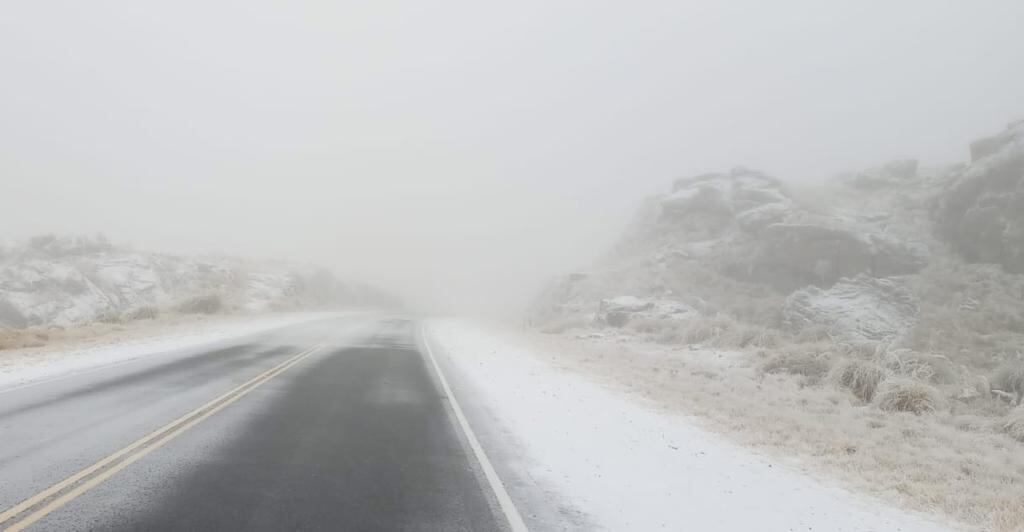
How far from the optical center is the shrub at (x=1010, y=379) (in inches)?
481

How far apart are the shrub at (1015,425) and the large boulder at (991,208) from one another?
51.0ft

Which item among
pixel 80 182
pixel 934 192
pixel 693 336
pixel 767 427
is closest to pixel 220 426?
pixel 767 427

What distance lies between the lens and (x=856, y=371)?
13000mm

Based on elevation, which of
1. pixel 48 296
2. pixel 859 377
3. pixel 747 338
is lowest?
pixel 859 377

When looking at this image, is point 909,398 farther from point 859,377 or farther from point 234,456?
point 234,456

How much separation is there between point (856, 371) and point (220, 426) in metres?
12.6

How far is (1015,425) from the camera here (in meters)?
Answer: 9.84

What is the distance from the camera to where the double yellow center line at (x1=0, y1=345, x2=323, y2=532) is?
4594mm

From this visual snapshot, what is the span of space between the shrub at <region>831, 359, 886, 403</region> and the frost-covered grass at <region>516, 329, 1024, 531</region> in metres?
0.02

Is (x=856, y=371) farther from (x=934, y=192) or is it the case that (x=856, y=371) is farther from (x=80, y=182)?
(x=80, y=182)

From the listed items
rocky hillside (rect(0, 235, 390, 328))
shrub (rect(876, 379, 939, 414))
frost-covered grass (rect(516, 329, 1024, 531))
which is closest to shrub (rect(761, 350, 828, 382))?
frost-covered grass (rect(516, 329, 1024, 531))

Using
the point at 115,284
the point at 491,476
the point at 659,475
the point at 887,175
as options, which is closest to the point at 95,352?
the point at 491,476

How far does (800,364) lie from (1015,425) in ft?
16.6

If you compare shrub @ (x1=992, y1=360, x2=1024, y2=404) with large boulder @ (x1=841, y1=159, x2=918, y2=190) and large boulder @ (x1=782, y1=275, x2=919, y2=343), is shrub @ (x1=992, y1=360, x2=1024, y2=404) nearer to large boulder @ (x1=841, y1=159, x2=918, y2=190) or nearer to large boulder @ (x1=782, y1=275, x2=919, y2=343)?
large boulder @ (x1=782, y1=275, x2=919, y2=343)
